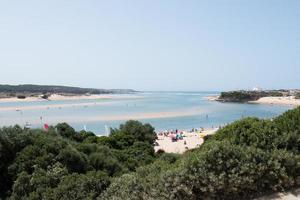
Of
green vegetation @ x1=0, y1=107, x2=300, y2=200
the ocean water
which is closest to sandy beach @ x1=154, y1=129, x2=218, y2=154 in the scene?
the ocean water

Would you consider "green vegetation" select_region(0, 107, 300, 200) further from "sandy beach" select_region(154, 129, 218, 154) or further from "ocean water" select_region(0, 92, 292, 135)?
"ocean water" select_region(0, 92, 292, 135)

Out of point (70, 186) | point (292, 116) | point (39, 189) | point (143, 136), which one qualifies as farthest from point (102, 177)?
point (143, 136)

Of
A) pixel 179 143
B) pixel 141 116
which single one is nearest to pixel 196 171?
pixel 179 143

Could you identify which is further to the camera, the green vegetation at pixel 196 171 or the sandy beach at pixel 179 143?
the sandy beach at pixel 179 143

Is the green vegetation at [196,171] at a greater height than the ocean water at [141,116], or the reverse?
the green vegetation at [196,171]

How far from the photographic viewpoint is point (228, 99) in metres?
148

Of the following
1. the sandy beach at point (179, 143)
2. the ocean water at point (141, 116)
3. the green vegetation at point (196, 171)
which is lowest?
the ocean water at point (141, 116)

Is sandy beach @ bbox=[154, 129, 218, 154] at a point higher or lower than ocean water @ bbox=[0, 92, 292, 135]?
higher

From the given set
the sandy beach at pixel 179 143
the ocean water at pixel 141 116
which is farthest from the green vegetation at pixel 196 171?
the ocean water at pixel 141 116

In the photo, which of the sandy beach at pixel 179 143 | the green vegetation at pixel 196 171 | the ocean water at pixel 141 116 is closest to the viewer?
the green vegetation at pixel 196 171

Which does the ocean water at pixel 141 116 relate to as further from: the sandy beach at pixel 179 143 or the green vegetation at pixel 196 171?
the green vegetation at pixel 196 171

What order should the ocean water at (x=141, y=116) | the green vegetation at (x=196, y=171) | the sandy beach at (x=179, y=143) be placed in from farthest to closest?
the ocean water at (x=141, y=116) → the sandy beach at (x=179, y=143) → the green vegetation at (x=196, y=171)

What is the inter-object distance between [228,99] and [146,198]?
14429 centimetres

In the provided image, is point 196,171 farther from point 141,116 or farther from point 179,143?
point 141,116
